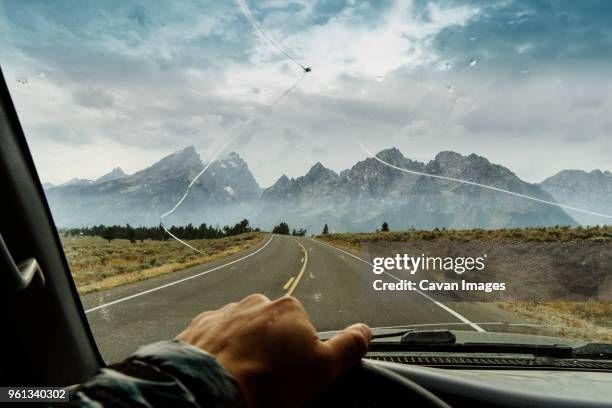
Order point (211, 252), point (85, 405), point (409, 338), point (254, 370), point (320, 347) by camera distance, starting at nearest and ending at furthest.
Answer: point (85, 405), point (254, 370), point (320, 347), point (409, 338), point (211, 252)

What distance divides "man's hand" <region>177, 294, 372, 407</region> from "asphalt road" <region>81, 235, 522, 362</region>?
424 centimetres

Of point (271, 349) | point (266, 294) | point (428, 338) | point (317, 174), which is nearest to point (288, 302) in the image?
point (271, 349)

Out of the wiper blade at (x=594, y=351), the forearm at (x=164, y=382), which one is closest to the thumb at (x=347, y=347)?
the forearm at (x=164, y=382)

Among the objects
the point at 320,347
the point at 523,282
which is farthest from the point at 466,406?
the point at 523,282

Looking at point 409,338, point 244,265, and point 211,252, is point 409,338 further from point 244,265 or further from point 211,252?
point 211,252

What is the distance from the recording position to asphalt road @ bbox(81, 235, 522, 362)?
674 cm

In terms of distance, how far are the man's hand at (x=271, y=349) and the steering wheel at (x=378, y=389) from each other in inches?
8.4

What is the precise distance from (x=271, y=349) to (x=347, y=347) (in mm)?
234

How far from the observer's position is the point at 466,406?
7.06 feet

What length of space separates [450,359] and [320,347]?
228 centimetres

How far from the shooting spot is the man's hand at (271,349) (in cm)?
106

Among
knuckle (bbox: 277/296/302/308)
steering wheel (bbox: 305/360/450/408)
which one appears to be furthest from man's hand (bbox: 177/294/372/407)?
steering wheel (bbox: 305/360/450/408)

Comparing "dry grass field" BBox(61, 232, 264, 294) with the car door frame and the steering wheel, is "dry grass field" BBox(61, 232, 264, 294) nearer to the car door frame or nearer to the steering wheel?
the car door frame

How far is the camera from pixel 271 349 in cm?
111
